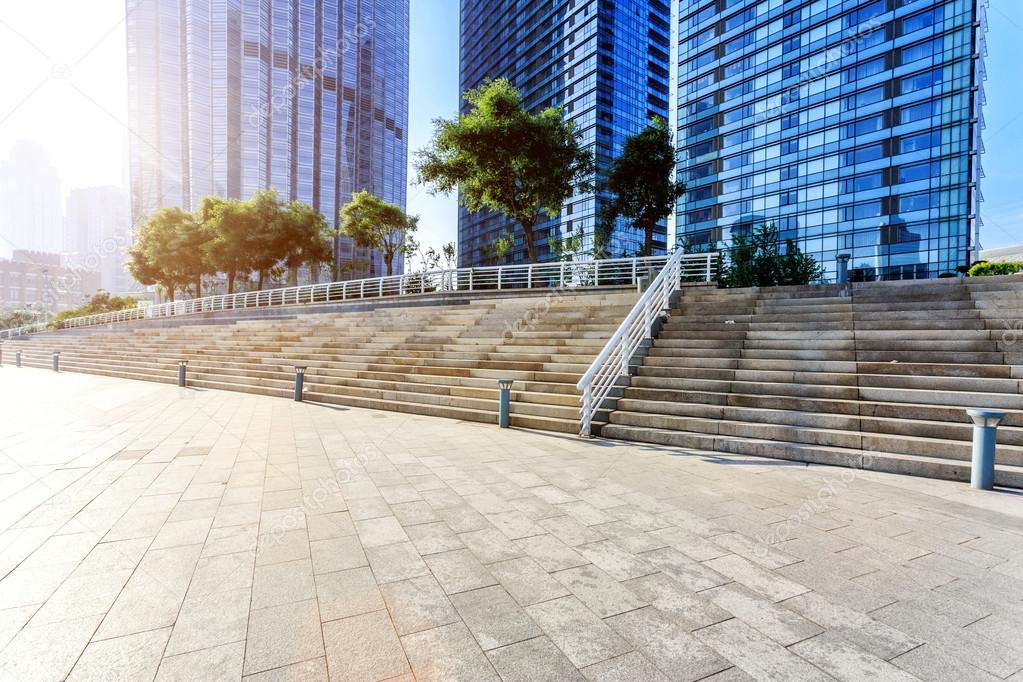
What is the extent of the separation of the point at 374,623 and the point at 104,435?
335 inches

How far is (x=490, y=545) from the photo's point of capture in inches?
158

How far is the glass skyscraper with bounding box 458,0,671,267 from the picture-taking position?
7156 cm

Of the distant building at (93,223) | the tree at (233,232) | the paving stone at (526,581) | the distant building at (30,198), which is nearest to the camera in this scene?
the paving stone at (526,581)

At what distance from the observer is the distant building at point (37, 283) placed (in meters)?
138

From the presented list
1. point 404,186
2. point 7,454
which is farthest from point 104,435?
point 404,186

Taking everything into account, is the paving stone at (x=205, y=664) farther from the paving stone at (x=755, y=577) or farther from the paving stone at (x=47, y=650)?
the paving stone at (x=755, y=577)

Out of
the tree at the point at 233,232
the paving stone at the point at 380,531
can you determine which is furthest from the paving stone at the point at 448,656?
the tree at the point at 233,232

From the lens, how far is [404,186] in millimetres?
A: 98500

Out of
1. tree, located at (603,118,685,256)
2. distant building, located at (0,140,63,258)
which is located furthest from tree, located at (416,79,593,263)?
distant building, located at (0,140,63,258)

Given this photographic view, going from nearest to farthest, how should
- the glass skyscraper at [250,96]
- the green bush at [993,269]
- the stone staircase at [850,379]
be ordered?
the stone staircase at [850,379], the green bush at [993,269], the glass skyscraper at [250,96]

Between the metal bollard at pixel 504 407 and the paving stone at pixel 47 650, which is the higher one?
the metal bollard at pixel 504 407

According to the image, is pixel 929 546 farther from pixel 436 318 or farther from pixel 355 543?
pixel 436 318

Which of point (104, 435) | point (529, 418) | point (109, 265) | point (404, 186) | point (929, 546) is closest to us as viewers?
point (929, 546)

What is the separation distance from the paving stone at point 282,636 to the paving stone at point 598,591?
169cm
